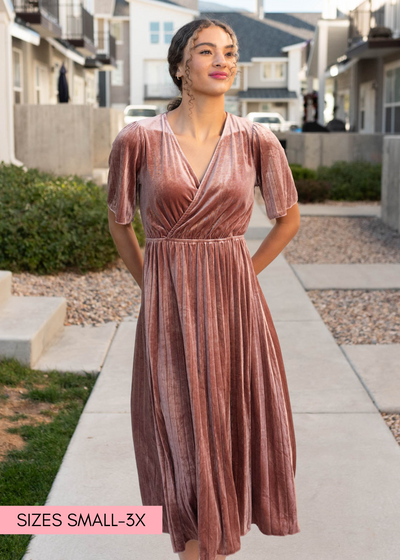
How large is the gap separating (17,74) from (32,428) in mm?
12991

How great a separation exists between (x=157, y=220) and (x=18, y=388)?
2785 mm

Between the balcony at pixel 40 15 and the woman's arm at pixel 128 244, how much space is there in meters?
14.2

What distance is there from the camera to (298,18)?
5469cm

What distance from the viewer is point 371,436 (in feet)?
13.1

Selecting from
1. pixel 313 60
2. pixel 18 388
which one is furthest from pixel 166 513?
pixel 313 60

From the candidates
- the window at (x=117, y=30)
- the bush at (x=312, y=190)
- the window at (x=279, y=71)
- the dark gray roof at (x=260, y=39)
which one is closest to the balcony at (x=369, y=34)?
the bush at (x=312, y=190)

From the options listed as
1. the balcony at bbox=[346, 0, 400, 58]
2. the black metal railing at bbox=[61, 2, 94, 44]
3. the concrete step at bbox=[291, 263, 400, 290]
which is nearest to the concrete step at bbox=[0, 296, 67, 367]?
the concrete step at bbox=[291, 263, 400, 290]

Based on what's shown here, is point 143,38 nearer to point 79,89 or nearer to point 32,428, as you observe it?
point 79,89

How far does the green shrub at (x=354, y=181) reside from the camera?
15.7 metres

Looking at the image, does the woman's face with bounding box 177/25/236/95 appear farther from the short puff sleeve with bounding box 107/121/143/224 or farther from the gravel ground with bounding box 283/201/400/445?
the gravel ground with bounding box 283/201/400/445

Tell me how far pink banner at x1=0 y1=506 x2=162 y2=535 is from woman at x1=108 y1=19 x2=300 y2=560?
522 millimetres

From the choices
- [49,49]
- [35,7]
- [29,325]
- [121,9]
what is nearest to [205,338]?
[29,325]

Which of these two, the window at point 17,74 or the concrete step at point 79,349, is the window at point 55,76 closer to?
the window at point 17,74

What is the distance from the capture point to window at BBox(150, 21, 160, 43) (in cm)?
4494
